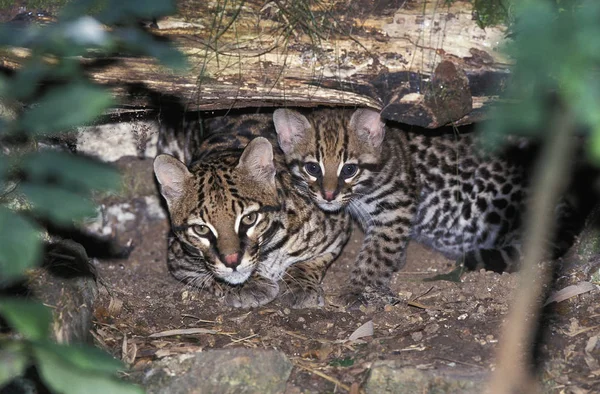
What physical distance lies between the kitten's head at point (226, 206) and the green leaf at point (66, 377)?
264 cm

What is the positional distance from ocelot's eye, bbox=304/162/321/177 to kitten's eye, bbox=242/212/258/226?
0.59 metres

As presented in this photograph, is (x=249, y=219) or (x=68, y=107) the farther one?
(x=249, y=219)

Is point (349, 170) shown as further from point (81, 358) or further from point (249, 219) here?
point (81, 358)

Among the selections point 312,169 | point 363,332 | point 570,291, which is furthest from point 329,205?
point 570,291

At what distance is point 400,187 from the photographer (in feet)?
18.5

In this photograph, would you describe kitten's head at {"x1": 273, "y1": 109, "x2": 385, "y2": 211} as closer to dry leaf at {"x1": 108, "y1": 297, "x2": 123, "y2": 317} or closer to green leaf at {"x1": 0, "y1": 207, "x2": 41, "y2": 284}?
dry leaf at {"x1": 108, "y1": 297, "x2": 123, "y2": 317}

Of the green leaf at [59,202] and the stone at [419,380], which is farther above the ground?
the green leaf at [59,202]

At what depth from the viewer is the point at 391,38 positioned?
4480 millimetres

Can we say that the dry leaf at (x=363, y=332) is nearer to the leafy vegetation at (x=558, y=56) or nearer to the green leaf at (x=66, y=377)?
the green leaf at (x=66, y=377)

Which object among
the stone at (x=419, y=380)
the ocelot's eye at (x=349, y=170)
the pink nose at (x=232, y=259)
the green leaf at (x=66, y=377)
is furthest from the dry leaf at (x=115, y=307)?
the green leaf at (x=66, y=377)

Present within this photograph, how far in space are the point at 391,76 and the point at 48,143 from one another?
2489 millimetres

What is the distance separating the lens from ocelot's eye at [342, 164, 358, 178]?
5252 mm

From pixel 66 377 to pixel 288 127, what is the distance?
3.58m

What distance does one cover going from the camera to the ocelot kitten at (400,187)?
5.28m
